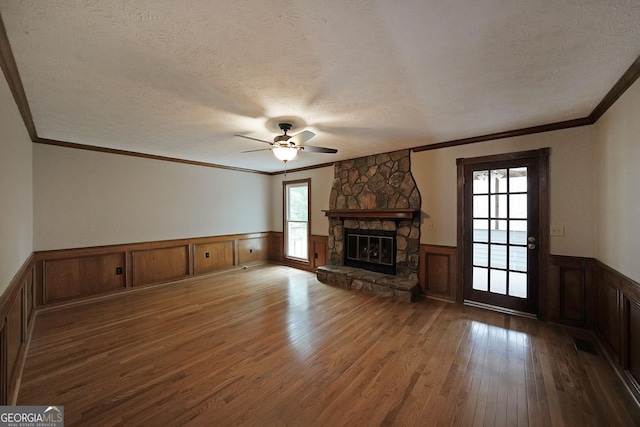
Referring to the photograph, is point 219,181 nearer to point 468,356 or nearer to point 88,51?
point 88,51

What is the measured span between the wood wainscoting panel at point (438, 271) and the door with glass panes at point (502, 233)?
0.18 meters

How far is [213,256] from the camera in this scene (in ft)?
18.7

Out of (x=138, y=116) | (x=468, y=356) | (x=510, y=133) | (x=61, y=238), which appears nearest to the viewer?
(x=468, y=356)

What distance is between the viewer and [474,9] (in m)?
1.34

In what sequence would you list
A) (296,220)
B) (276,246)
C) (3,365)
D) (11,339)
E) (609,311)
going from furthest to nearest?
(276,246)
(296,220)
(609,311)
(11,339)
(3,365)

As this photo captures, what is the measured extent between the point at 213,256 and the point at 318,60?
5.02 metres

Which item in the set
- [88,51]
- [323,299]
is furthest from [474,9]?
[323,299]

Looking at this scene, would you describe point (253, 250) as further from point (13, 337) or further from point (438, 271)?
point (13, 337)

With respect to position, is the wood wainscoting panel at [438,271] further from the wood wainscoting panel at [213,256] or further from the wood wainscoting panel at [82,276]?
the wood wainscoting panel at [82,276]

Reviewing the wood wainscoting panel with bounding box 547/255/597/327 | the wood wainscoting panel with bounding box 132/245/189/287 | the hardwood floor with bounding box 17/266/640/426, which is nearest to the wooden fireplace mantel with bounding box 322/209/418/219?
the hardwood floor with bounding box 17/266/640/426

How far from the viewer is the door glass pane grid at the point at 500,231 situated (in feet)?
11.1

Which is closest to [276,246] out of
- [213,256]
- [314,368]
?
[213,256]

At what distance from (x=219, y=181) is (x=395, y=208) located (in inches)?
156

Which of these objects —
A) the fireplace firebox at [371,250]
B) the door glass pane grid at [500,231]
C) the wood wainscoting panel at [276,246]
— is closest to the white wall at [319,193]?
the fireplace firebox at [371,250]
